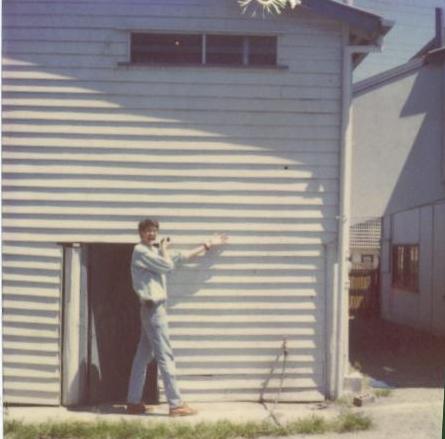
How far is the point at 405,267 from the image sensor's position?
43.6 feet

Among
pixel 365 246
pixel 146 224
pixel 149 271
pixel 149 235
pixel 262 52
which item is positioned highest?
pixel 262 52

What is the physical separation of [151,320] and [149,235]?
80cm

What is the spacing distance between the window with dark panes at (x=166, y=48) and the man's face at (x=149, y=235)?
5.90 feet

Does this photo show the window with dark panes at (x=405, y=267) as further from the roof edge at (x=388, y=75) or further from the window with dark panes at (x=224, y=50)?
the window with dark panes at (x=224, y=50)

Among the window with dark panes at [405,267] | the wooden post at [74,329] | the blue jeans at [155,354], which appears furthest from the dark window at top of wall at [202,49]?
the window with dark panes at [405,267]

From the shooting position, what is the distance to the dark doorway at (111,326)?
20.1ft

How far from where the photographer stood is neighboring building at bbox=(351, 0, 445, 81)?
909cm

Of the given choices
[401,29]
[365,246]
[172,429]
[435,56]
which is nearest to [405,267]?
[365,246]

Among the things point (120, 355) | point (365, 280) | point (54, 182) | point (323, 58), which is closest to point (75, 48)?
point (54, 182)

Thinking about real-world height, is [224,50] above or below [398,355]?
above

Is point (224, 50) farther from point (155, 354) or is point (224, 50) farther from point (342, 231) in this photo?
point (155, 354)

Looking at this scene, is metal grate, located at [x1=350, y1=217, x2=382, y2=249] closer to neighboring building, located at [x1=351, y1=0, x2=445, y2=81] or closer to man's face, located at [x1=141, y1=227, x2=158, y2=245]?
neighboring building, located at [x1=351, y1=0, x2=445, y2=81]

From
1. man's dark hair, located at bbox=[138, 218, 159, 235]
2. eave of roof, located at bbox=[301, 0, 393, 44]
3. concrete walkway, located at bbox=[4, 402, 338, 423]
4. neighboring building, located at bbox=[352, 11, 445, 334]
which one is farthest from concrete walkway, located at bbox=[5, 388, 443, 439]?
neighboring building, located at bbox=[352, 11, 445, 334]

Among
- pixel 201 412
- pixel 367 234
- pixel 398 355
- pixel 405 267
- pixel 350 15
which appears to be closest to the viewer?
pixel 201 412
